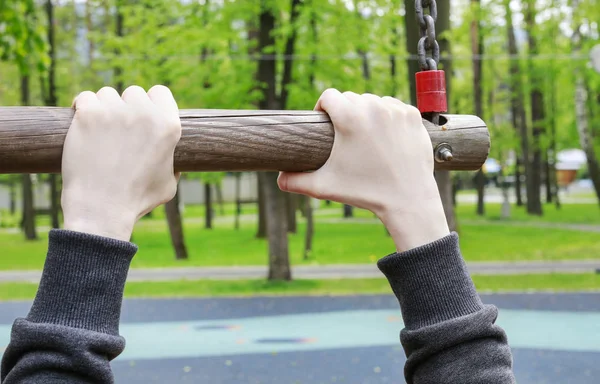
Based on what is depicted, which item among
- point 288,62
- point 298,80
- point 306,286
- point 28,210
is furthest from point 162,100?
point 28,210

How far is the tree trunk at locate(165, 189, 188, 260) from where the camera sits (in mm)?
17016

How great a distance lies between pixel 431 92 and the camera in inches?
54.5

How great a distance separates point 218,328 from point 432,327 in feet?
26.6

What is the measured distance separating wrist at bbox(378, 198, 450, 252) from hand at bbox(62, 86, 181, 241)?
0.37 m

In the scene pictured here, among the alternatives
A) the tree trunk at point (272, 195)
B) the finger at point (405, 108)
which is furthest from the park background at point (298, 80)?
the finger at point (405, 108)

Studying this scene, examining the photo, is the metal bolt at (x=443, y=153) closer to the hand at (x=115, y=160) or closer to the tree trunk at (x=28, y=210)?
the hand at (x=115, y=160)

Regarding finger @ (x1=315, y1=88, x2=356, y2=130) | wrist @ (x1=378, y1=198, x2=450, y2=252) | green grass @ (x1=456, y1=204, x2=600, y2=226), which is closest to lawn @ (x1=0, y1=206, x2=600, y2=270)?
green grass @ (x1=456, y1=204, x2=600, y2=226)

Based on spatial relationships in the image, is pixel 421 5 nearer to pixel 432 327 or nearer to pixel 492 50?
pixel 432 327

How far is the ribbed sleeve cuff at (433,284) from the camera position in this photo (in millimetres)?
1078

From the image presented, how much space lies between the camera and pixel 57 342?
0.93 m

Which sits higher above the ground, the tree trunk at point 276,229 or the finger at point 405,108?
the finger at point 405,108

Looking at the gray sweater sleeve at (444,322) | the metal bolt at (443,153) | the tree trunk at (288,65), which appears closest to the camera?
the gray sweater sleeve at (444,322)

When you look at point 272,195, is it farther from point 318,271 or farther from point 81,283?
point 81,283

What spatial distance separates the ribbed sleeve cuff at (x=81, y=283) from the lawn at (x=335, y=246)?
590 inches
